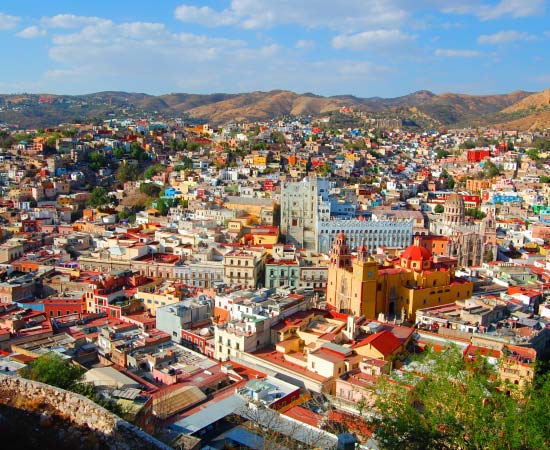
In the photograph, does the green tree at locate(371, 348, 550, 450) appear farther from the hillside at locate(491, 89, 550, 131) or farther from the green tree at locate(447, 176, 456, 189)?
the hillside at locate(491, 89, 550, 131)

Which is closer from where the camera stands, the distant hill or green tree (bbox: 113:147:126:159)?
green tree (bbox: 113:147:126:159)

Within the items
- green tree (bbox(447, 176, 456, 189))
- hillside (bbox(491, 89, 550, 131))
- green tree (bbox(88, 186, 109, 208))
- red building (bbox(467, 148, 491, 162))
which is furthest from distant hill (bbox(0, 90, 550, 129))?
green tree (bbox(88, 186, 109, 208))

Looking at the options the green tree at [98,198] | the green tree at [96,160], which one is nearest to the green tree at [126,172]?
the green tree at [96,160]

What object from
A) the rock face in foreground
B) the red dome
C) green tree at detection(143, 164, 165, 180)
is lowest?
the red dome

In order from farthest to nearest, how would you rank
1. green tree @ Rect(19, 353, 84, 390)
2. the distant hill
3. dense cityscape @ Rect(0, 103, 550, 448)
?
the distant hill < dense cityscape @ Rect(0, 103, 550, 448) < green tree @ Rect(19, 353, 84, 390)

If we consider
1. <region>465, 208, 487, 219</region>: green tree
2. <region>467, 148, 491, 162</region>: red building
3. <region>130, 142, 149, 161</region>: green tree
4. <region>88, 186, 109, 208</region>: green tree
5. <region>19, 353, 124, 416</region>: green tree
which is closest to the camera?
<region>19, 353, 124, 416</region>: green tree

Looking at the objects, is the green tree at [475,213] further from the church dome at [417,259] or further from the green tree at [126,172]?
the green tree at [126,172]

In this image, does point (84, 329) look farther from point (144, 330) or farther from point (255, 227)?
point (255, 227)
